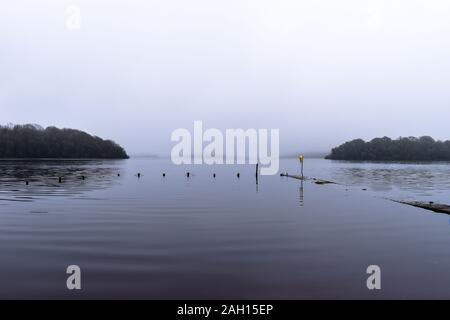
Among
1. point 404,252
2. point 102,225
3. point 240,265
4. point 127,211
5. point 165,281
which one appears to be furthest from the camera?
point 127,211

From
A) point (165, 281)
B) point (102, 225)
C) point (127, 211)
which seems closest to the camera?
point (165, 281)

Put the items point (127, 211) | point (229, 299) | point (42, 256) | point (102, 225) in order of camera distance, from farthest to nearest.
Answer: point (127, 211) → point (102, 225) → point (42, 256) → point (229, 299)

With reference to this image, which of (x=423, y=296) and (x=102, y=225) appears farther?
(x=102, y=225)

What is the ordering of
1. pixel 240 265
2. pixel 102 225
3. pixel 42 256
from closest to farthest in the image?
pixel 240 265 → pixel 42 256 → pixel 102 225

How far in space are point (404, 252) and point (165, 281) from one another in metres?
13.0
